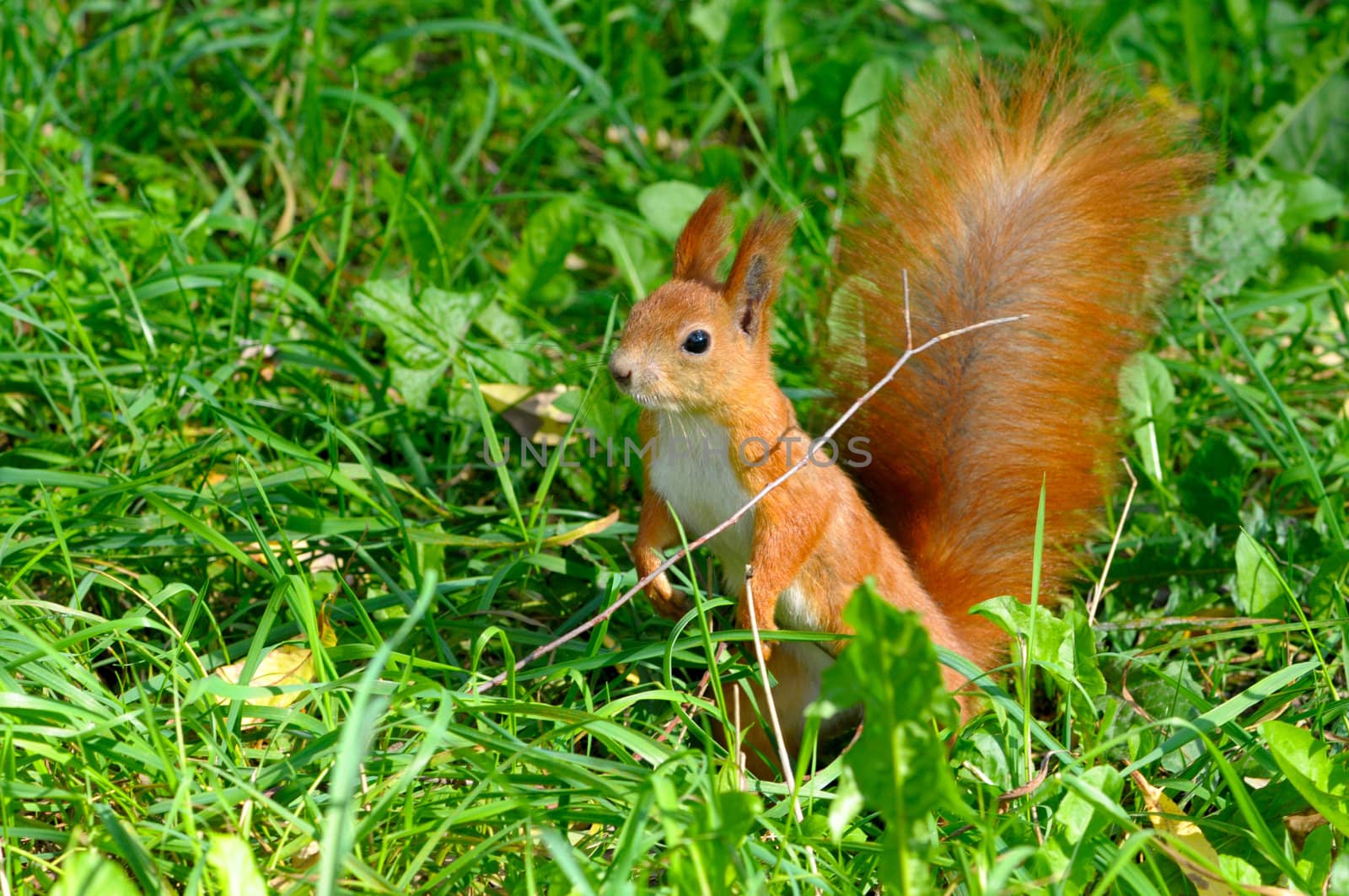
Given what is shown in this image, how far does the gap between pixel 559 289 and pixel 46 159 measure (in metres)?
0.98

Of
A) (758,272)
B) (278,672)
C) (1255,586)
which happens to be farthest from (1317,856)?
(278,672)

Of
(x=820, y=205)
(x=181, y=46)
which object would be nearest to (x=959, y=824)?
(x=820, y=205)

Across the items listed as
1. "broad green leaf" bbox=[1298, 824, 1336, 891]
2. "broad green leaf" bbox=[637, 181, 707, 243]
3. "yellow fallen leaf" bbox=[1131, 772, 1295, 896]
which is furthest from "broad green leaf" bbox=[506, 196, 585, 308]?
"broad green leaf" bbox=[1298, 824, 1336, 891]

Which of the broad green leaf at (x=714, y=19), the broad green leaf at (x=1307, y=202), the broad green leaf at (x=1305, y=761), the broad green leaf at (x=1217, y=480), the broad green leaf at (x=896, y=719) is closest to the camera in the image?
the broad green leaf at (x=896, y=719)

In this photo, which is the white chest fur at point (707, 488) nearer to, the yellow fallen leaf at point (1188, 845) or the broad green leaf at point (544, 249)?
the yellow fallen leaf at point (1188, 845)

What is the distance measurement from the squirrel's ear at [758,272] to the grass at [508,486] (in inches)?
15.2

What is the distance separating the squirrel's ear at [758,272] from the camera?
1.47 m

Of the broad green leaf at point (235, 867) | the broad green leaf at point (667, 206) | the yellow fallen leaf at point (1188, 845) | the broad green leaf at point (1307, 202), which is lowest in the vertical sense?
the yellow fallen leaf at point (1188, 845)

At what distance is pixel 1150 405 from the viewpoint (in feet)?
6.88

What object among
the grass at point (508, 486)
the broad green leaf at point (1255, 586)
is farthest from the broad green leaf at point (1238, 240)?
the broad green leaf at point (1255, 586)

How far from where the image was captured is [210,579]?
1.74m

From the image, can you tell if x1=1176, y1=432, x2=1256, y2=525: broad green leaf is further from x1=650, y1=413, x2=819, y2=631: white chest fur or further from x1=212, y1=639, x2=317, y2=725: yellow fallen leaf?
x1=212, y1=639, x2=317, y2=725: yellow fallen leaf

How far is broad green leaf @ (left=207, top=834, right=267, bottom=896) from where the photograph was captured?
1.05m

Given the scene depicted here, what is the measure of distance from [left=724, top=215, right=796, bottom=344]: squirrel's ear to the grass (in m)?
0.39
